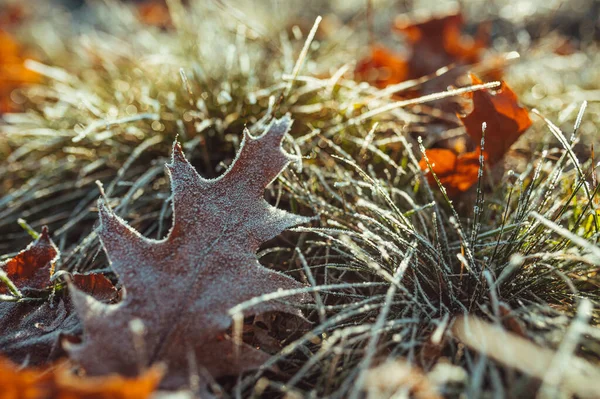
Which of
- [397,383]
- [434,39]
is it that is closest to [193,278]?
[397,383]

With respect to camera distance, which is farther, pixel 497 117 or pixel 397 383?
pixel 497 117

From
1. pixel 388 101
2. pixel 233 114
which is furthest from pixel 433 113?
pixel 233 114

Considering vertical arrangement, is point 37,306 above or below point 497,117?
below

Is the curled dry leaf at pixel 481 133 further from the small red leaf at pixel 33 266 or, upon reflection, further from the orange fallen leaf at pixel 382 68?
the small red leaf at pixel 33 266

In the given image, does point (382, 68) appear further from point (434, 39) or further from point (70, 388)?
point (70, 388)

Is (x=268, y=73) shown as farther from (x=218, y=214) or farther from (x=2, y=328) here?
(x=2, y=328)

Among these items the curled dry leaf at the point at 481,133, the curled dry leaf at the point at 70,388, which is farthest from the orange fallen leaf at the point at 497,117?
the curled dry leaf at the point at 70,388
